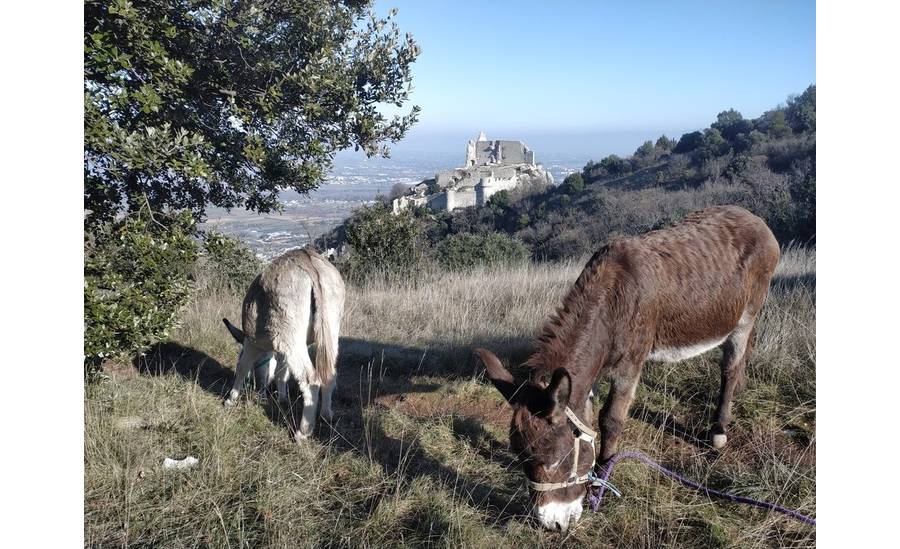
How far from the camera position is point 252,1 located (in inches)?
183

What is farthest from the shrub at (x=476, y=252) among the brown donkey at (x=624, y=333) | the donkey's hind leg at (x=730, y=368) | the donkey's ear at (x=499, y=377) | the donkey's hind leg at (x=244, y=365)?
the donkey's ear at (x=499, y=377)

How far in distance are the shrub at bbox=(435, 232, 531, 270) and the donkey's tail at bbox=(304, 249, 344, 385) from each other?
787 cm

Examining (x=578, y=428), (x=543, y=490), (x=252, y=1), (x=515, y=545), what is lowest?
(x=515, y=545)

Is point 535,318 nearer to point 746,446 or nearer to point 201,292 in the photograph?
point 746,446

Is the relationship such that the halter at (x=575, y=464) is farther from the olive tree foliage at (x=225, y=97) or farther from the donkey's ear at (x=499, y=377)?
the olive tree foliage at (x=225, y=97)

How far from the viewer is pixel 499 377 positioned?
9.26 feet

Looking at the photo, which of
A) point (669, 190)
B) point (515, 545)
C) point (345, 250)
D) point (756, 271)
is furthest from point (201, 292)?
point (669, 190)

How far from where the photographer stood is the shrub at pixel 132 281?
13.6 ft

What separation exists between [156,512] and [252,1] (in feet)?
14.4

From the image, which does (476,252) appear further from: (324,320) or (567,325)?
(567,325)

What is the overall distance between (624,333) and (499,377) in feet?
3.26

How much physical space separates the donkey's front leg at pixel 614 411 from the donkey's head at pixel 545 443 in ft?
2.19

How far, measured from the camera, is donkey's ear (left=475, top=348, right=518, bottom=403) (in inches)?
110

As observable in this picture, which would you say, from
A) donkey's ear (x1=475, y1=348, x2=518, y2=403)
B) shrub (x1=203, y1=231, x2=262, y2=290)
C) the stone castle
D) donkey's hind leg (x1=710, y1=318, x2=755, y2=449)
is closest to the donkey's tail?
donkey's ear (x1=475, y1=348, x2=518, y2=403)
